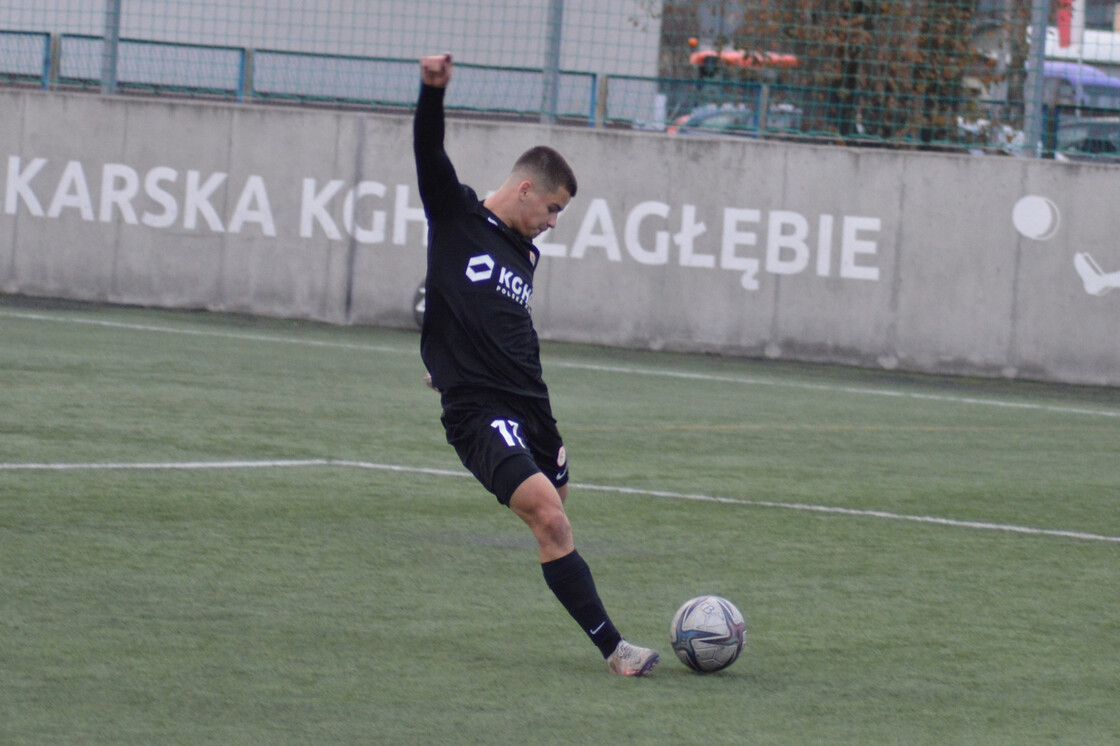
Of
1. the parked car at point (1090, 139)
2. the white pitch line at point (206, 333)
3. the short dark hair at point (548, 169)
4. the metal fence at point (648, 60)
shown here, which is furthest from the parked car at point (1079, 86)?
the short dark hair at point (548, 169)

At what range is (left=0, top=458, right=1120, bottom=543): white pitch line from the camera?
299 inches

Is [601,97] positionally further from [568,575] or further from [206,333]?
[568,575]

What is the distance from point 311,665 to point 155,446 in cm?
408

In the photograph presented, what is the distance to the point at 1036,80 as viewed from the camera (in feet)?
47.9

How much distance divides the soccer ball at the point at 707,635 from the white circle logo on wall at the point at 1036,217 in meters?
10.1

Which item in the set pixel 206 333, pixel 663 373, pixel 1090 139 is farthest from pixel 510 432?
pixel 1090 139

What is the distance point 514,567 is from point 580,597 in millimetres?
1395

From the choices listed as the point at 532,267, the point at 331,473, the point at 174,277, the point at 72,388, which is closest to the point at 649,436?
the point at 331,473

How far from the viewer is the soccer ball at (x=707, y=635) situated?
489cm

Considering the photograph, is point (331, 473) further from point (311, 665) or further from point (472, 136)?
point (472, 136)

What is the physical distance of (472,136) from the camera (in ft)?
51.2

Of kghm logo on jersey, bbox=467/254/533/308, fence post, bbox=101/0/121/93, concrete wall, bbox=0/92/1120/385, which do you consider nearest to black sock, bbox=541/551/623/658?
kghm logo on jersey, bbox=467/254/533/308

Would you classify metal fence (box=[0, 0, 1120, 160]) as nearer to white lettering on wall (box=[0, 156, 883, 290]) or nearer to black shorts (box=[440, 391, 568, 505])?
white lettering on wall (box=[0, 156, 883, 290])

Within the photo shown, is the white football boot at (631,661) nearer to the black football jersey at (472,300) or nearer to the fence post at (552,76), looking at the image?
the black football jersey at (472,300)
